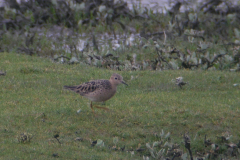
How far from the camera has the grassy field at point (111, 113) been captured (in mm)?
7891

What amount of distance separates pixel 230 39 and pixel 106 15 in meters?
6.18

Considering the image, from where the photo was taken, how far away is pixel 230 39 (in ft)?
62.0

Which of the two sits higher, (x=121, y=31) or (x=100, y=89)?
(x=121, y=31)

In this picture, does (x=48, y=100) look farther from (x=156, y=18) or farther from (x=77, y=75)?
(x=156, y=18)

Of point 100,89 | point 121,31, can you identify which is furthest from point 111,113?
point 121,31

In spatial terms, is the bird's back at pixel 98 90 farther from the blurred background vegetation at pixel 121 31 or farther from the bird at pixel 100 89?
the blurred background vegetation at pixel 121 31

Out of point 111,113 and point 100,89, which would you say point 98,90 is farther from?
point 111,113

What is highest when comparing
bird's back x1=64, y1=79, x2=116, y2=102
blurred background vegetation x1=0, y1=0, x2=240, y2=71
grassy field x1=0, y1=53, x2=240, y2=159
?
blurred background vegetation x1=0, y1=0, x2=240, y2=71

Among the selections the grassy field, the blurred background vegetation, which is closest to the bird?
the grassy field

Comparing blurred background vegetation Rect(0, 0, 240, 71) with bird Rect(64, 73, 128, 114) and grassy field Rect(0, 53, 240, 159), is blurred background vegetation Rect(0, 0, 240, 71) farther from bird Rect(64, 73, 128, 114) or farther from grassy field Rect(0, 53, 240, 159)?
bird Rect(64, 73, 128, 114)

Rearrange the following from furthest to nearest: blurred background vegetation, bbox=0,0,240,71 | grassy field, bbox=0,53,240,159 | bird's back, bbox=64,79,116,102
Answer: blurred background vegetation, bbox=0,0,240,71 → bird's back, bbox=64,79,116,102 → grassy field, bbox=0,53,240,159

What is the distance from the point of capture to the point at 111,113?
964 cm

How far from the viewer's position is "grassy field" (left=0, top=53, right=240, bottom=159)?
7.89m

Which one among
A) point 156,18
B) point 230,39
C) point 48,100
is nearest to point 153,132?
point 48,100
